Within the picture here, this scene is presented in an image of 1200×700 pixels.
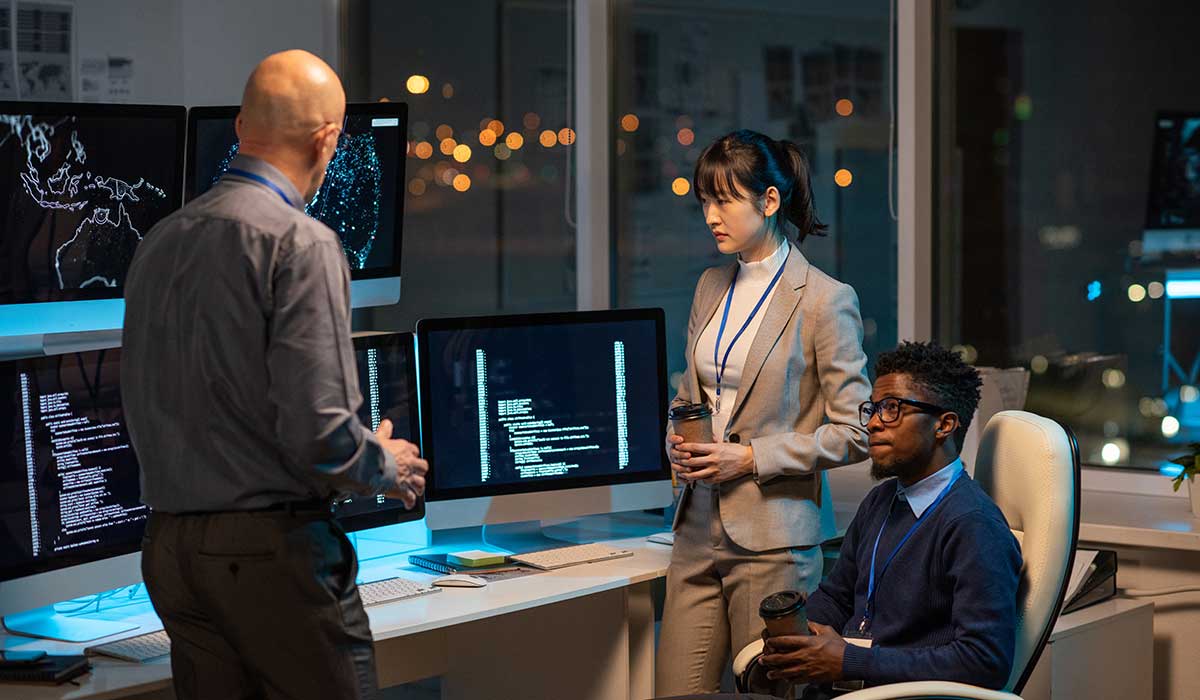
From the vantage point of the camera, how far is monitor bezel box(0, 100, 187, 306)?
249cm

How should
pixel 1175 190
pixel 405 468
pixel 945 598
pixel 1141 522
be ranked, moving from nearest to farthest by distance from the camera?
pixel 405 468
pixel 945 598
pixel 1141 522
pixel 1175 190

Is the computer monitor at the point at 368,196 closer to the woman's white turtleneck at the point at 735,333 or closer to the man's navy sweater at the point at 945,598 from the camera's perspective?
the woman's white turtleneck at the point at 735,333

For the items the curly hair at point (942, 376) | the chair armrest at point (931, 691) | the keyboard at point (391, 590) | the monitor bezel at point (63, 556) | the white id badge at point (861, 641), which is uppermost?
the curly hair at point (942, 376)

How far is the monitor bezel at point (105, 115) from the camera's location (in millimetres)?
2486

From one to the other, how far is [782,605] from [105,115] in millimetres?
1545

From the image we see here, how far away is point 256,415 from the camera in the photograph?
5.98ft

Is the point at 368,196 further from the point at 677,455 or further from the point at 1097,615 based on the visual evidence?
the point at 1097,615

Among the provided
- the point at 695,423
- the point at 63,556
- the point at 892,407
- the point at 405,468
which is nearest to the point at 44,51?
the point at 63,556

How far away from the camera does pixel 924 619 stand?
229cm

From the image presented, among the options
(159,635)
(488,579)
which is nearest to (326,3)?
(488,579)

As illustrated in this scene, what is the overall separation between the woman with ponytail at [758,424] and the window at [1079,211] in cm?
123

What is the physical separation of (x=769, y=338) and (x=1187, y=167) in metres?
1.47

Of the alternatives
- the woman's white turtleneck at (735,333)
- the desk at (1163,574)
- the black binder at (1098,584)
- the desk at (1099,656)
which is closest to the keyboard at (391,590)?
the woman's white turtleneck at (735,333)

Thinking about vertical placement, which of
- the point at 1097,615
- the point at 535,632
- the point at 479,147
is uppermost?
the point at 479,147
